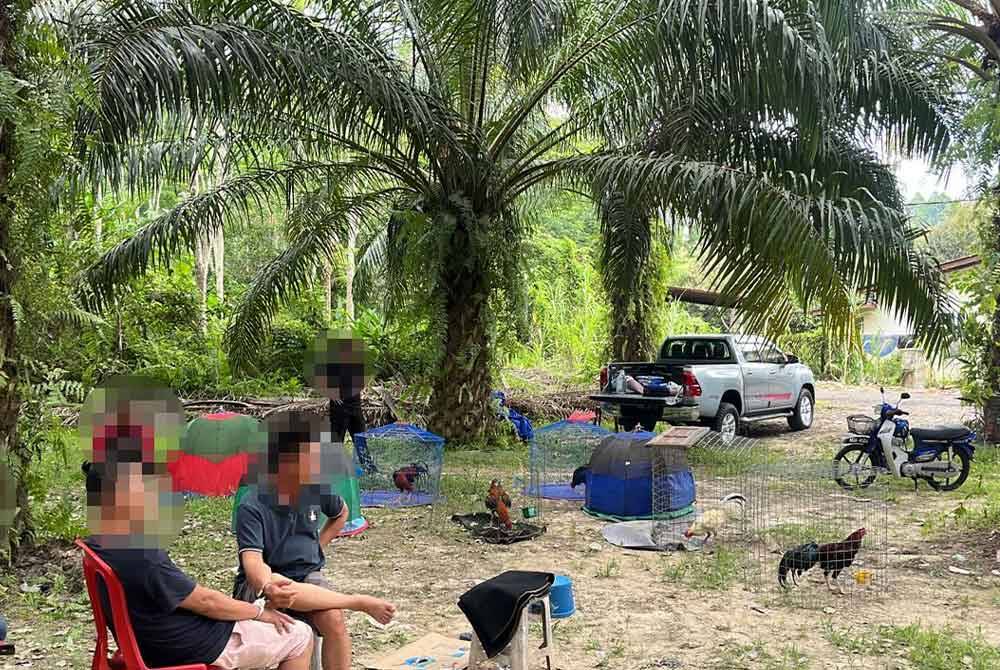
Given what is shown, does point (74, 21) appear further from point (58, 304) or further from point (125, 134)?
point (58, 304)

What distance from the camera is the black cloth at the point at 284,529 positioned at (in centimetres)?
334

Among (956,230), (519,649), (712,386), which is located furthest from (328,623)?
(956,230)

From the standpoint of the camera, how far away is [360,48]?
7.97m

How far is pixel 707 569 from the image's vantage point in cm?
605

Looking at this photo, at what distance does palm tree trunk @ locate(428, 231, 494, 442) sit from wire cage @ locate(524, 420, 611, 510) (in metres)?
1.65

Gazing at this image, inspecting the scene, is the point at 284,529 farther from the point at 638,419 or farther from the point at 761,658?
the point at 638,419

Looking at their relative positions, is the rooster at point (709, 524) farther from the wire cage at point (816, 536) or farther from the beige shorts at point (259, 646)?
the beige shorts at point (259, 646)

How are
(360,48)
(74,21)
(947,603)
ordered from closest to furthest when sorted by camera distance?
(947,603)
(74,21)
(360,48)

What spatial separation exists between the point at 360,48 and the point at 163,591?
244 inches

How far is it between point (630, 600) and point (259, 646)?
2.94 m

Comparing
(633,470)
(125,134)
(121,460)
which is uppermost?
(125,134)

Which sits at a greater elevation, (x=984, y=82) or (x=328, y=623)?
(x=984, y=82)

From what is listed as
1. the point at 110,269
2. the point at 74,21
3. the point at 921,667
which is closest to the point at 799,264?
the point at 921,667

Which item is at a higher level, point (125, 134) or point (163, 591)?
point (125, 134)
